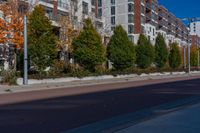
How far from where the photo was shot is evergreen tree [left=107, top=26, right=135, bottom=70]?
179 feet

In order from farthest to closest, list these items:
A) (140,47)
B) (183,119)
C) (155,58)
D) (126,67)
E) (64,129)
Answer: (155,58)
(140,47)
(126,67)
(183,119)
(64,129)

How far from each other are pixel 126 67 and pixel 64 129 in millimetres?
45126

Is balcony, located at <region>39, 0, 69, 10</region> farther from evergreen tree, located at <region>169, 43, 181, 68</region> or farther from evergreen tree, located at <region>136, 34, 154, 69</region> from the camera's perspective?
evergreen tree, located at <region>169, 43, 181, 68</region>

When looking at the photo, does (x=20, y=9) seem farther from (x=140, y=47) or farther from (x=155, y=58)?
(x=155, y=58)

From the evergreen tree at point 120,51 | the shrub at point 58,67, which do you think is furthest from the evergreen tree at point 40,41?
the evergreen tree at point 120,51

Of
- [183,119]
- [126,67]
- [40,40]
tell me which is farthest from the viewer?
[126,67]

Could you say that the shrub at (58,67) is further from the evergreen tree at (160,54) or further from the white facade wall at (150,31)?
the white facade wall at (150,31)

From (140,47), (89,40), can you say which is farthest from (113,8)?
(89,40)

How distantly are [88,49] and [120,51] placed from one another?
9.72 m

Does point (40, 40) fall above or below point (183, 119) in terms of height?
above

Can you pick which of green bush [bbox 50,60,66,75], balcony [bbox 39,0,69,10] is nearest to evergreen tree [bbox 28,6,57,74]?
green bush [bbox 50,60,66,75]

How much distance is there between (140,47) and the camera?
215 feet

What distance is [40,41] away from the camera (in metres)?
38.7

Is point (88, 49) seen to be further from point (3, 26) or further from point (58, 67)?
point (3, 26)
